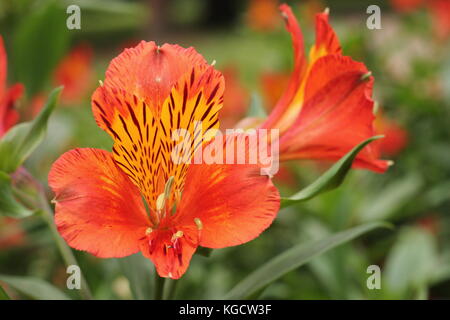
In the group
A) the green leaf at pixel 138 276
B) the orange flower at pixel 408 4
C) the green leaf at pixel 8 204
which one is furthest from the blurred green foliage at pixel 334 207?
the orange flower at pixel 408 4

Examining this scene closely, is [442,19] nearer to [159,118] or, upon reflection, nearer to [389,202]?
[389,202]

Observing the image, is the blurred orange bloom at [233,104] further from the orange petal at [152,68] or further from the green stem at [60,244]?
the orange petal at [152,68]

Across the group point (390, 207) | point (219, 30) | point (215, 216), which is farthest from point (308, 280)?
point (219, 30)

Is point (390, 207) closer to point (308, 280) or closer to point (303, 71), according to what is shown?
point (308, 280)

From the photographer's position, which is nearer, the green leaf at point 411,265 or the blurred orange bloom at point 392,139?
the green leaf at point 411,265
